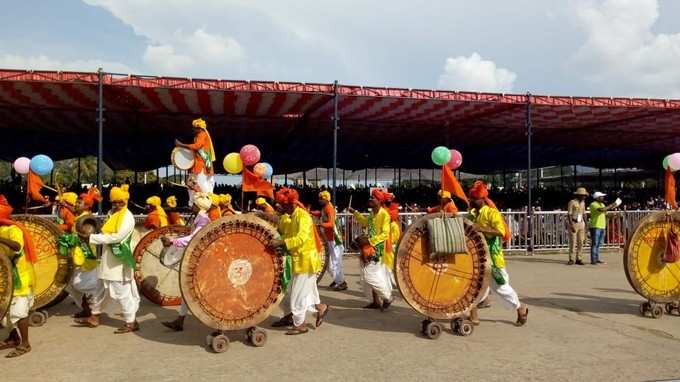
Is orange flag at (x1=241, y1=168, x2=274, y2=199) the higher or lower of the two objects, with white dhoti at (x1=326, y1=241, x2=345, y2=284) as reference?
higher

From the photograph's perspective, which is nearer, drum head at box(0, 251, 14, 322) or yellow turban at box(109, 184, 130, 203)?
drum head at box(0, 251, 14, 322)

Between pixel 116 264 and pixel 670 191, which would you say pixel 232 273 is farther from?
pixel 670 191

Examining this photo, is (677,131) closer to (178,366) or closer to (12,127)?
(178,366)

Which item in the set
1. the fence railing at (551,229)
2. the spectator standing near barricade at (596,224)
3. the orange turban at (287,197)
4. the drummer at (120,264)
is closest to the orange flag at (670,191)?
the spectator standing near barricade at (596,224)

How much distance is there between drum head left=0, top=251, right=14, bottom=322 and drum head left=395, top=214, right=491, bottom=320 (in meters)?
3.27

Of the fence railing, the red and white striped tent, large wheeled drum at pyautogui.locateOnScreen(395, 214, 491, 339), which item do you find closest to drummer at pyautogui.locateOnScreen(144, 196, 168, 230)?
large wheeled drum at pyautogui.locateOnScreen(395, 214, 491, 339)

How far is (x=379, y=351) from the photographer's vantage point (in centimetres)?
451

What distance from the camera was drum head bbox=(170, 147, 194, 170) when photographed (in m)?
6.33

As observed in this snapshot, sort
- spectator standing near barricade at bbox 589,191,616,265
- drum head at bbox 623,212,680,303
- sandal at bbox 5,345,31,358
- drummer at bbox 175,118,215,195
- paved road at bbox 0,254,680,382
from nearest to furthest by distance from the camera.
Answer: paved road at bbox 0,254,680,382 → sandal at bbox 5,345,31,358 → drum head at bbox 623,212,680,303 → drummer at bbox 175,118,215,195 → spectator standing near barricade at bbox 589,191,616,265

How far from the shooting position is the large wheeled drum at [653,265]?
5.69 metres

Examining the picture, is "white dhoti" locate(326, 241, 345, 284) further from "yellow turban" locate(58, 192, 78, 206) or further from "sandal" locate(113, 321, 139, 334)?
"yellow turban" locate(58, 192, 78, 206)

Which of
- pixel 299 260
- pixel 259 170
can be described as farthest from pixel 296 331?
pixel 259 170

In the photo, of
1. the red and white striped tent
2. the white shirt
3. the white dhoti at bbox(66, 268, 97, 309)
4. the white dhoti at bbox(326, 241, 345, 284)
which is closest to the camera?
the white shirt

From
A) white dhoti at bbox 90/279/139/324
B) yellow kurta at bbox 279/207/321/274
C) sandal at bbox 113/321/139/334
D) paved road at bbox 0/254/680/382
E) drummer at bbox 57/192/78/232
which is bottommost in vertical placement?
paved road at bbox 0/254/680/382
